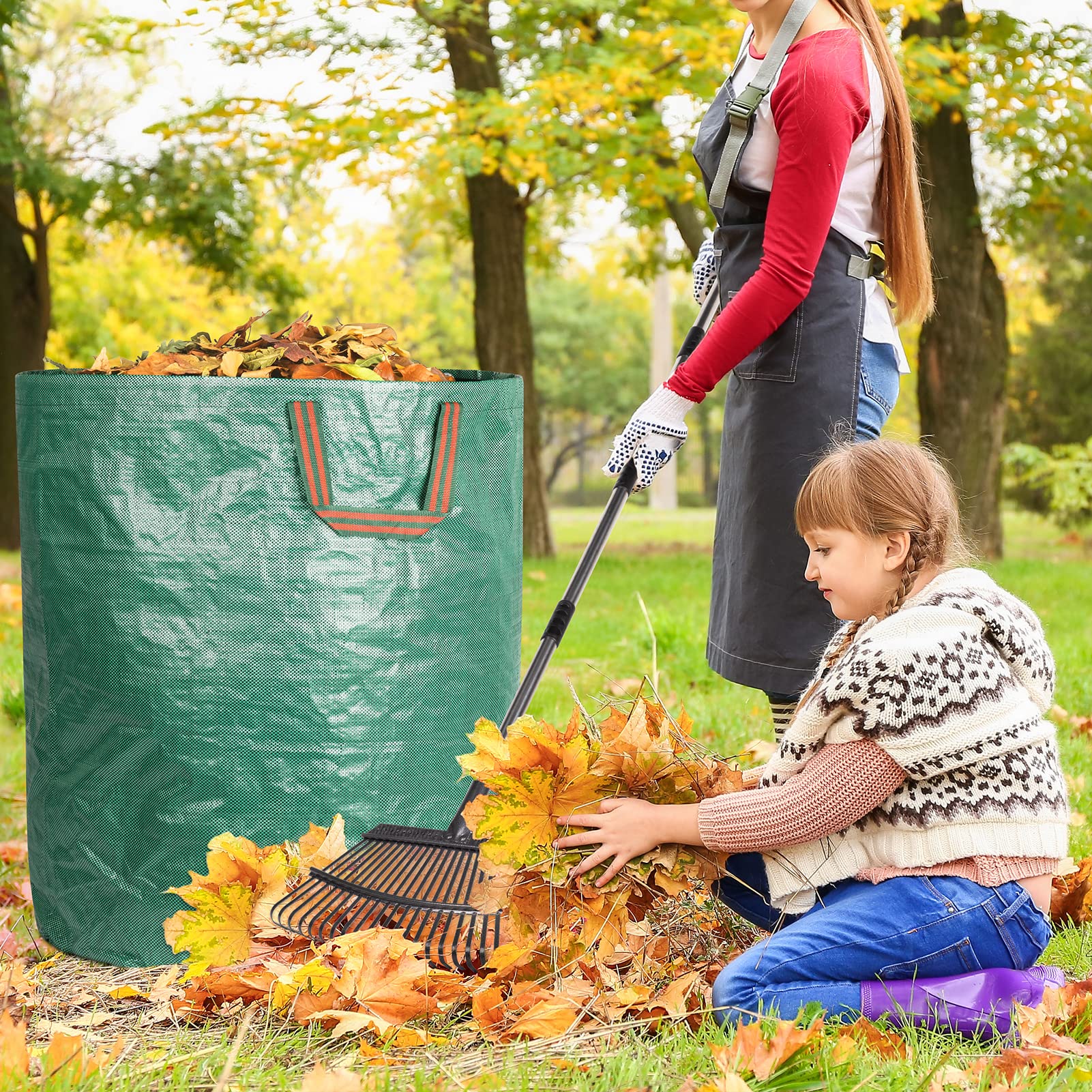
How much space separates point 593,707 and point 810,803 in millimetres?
2969

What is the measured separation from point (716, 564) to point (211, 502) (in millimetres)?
1070

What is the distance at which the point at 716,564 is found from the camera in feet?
8.75

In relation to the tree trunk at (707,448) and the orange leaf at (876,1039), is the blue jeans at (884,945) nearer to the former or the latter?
the orange leaf at (876,1039)

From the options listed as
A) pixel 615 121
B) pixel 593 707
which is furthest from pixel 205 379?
pixel 615 121

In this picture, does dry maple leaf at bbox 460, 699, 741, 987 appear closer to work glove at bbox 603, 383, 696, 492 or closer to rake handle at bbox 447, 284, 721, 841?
rake handle at bbox 447, 284, 721, 841

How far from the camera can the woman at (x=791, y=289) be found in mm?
2240

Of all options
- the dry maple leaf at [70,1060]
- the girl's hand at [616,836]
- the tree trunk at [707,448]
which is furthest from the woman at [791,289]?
the tree trunk at [707,448]

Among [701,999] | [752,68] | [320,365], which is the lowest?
[701,999]

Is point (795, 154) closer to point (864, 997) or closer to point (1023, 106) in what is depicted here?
point (864, 997)

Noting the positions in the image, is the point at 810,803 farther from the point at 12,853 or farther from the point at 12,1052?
the point at 12,853

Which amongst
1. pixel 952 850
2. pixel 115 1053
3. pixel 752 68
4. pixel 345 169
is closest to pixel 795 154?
pixel 752 68

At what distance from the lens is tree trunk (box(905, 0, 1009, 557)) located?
31.1ft

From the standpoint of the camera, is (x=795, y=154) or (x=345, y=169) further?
(x=345, y=169)

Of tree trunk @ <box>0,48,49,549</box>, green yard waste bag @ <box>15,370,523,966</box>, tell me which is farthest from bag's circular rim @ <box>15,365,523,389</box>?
tree trunk @ <box>0,48,49,549</box>
